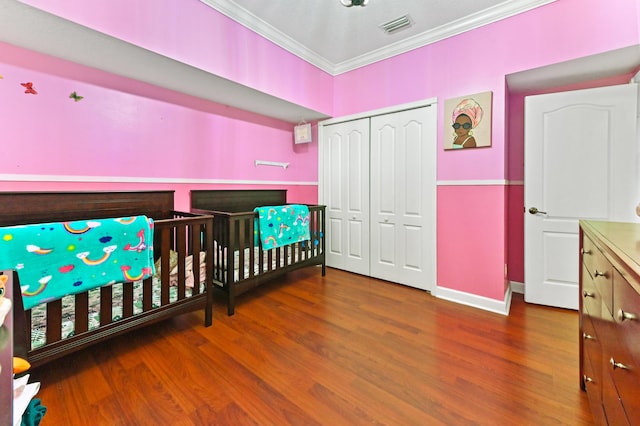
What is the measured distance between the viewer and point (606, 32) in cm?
179

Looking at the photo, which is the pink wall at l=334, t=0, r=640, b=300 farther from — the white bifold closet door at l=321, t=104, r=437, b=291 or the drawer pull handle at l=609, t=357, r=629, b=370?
the drawer pull handle at l=609, t=357, r=629, b=370

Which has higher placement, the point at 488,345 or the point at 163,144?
the point at 163,144

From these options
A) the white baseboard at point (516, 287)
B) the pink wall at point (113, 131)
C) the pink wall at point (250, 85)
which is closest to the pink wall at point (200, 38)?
the pink wall at point (250, 85)

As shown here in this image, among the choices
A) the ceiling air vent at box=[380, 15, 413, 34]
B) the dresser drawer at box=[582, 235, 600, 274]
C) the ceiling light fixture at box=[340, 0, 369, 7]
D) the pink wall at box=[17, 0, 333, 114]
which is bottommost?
the dresser drawer at box=[582, 235, 600, 274]

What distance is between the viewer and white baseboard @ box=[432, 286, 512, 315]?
2207 mm

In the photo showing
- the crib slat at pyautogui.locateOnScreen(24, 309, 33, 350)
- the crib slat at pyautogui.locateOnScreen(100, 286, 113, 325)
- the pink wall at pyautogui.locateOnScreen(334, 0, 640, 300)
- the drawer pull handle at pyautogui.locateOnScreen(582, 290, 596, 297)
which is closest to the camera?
the drawer pull handle at pyautogui.locateOnScreen(582, 290, 596, 297)

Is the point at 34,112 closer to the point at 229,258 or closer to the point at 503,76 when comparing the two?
the point at 229,258

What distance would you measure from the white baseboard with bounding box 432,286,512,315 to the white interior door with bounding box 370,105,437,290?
5.2 inches

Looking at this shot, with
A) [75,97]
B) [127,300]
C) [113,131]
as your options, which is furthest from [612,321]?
[75,97]

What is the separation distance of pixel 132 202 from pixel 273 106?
1.56 meters

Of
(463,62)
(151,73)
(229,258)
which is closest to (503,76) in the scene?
(463,62)

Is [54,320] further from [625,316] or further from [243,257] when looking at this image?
[625,316]

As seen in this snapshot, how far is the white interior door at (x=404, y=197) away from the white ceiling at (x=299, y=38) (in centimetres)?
69

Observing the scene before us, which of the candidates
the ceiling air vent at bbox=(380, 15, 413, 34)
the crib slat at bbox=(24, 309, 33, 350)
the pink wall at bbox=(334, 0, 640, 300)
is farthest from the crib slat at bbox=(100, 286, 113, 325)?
the ceiling air vent at bbox=(380, 15, 413, 34)
